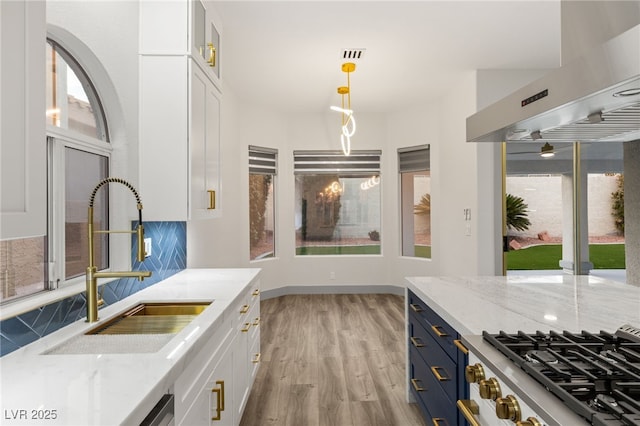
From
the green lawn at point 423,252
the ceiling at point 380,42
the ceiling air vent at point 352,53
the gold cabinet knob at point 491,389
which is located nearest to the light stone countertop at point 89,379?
the gold cabinet knob at point 491,389

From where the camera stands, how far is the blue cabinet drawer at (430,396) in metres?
1.78

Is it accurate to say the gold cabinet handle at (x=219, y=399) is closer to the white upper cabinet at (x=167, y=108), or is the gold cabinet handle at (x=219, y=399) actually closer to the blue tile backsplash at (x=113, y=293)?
the blue tile backsplash at (x=113, y=293)

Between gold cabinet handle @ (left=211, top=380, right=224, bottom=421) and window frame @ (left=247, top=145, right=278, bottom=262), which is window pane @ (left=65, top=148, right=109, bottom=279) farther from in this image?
window frame @ (left=247, top=145, right=278, bottom=262)

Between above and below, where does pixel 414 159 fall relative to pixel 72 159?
above

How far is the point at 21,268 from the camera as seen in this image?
163 centimetres

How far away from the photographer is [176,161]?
2377 millimetres

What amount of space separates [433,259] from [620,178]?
239 cm

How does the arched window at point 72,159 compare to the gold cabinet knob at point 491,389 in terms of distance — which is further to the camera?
the arched window at point 72,159

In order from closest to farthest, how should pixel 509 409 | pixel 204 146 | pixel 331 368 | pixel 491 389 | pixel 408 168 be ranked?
1. pixel 509 409
2. pixel 491 389
3. pixel 204 146
4. pixel 331 368
5. pixel 408 168

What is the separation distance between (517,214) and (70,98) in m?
4.24

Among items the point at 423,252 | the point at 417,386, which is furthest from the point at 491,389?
the point at 423,252

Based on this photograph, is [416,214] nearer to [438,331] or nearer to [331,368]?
[331,368]

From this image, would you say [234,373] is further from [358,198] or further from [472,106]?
[358,198]

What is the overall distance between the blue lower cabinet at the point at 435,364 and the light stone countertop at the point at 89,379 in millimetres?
1008
